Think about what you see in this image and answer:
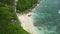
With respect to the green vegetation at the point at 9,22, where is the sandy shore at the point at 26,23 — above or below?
below

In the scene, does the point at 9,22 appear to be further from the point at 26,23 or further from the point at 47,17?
the point at 47,17

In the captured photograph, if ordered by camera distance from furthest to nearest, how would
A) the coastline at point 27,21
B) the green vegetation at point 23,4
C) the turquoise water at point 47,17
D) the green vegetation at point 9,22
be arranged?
1. the green vegetation at point 23,4
2. the turquoise water at point 47,17
3. the coastline at point 27,21
4. the green vegetation at point 9,22

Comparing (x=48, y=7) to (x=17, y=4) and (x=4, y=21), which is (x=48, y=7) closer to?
(x=17, y=4)

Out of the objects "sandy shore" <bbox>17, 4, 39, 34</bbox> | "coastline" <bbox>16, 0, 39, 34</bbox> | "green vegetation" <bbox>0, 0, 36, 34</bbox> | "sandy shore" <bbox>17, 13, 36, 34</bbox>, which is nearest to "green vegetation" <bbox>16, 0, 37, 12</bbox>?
"coastline" <bbox>16, 0, 39, 34</bbox>

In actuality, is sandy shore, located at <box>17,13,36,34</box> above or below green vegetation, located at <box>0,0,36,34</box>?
below

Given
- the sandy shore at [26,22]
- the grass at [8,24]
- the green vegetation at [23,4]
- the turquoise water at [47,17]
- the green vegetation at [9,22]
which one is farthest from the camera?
the green vegetation at [23,4]

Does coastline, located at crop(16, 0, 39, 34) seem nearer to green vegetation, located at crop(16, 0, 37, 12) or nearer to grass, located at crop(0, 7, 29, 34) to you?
green vegetation, located at crop(16, 0, 37, 12)

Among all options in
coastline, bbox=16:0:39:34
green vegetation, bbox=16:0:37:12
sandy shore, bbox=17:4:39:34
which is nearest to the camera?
sandy shore, bbox=17:4:39:34

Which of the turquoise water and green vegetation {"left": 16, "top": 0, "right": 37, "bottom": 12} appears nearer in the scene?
the turquoise water

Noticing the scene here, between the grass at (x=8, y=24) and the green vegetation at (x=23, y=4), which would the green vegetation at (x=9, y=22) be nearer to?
the grass at (x=8, y=24)

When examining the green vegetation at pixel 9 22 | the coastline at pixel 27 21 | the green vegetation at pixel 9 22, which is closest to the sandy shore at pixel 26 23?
the coastline at pixel 27 21
